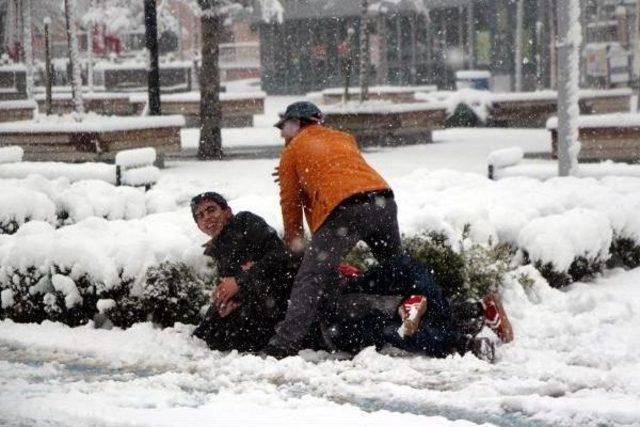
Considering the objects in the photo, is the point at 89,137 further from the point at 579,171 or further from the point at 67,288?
the point at 67,288

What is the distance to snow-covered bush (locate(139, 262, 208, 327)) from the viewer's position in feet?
25.1

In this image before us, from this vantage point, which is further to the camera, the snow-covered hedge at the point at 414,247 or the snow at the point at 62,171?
the snow at the point at 62,171

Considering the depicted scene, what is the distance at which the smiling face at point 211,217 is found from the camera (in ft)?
23.8

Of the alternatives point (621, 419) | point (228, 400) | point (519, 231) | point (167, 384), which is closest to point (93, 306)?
point (167, 384)

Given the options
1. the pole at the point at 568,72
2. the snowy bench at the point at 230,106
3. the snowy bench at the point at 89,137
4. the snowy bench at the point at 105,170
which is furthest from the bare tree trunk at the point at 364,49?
the pole at the point at 568,72

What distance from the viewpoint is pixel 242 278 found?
23.1 feet

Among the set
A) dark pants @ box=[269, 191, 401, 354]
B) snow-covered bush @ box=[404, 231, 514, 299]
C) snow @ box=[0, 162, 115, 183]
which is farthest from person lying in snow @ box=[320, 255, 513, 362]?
snow @ box=[0, 162, 115, 183]

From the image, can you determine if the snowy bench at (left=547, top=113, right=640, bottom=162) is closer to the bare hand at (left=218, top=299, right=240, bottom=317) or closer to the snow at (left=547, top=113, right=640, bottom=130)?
the snow at (left=547, top=113, right=640, bottom=130)

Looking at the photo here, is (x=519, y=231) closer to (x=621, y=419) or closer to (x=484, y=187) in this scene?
(x=484, y=187)

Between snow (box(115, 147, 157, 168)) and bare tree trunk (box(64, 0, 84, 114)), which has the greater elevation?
bare tree trunk (box(64, 0, 84, 114))

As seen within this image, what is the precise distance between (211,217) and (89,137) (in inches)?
479

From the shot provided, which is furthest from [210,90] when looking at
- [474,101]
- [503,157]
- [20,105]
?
[474,101]

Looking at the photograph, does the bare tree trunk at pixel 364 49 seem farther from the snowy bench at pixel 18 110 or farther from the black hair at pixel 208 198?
the black hair at pixel 208 198

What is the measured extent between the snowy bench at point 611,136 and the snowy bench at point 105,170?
22.1ft
